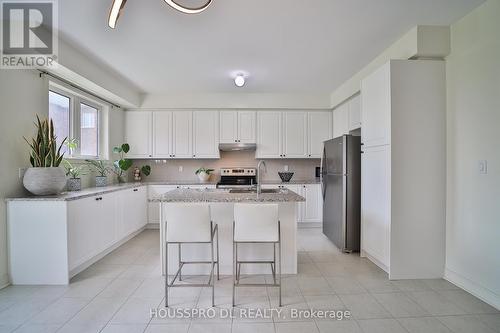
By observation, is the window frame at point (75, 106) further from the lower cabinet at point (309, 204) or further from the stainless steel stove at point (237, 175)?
the lower cabinet at point (309, 204)

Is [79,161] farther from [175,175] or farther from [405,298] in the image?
[405,298]

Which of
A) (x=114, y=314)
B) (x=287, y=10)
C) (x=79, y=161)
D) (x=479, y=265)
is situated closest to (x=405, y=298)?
(x=479, y=265)

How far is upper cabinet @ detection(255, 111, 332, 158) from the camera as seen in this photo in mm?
4824

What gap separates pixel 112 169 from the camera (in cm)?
432

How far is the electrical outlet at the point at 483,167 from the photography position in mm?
2125

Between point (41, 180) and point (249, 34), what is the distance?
8.60 feet

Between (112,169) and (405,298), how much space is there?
15.0 feet

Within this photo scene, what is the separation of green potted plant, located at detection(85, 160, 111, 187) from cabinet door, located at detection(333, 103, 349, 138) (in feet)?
13.4

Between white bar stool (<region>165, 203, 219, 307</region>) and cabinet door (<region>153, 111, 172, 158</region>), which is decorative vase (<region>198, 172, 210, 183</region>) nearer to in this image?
cabinet door (<region>153, 111, 172, 158</region>)

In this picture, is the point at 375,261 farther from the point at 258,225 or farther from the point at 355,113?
the point at 355,113

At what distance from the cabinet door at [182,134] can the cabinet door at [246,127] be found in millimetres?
981

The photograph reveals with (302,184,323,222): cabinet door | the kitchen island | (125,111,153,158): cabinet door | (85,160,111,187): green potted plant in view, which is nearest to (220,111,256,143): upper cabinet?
(125,111,153,158): cabinet door

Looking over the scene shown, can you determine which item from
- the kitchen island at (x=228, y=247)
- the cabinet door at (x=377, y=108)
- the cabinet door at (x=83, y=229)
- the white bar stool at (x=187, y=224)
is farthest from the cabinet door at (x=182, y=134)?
the cabinet door at (x=377, y=108)

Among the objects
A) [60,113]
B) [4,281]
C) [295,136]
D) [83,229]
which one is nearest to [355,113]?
[295,136]
